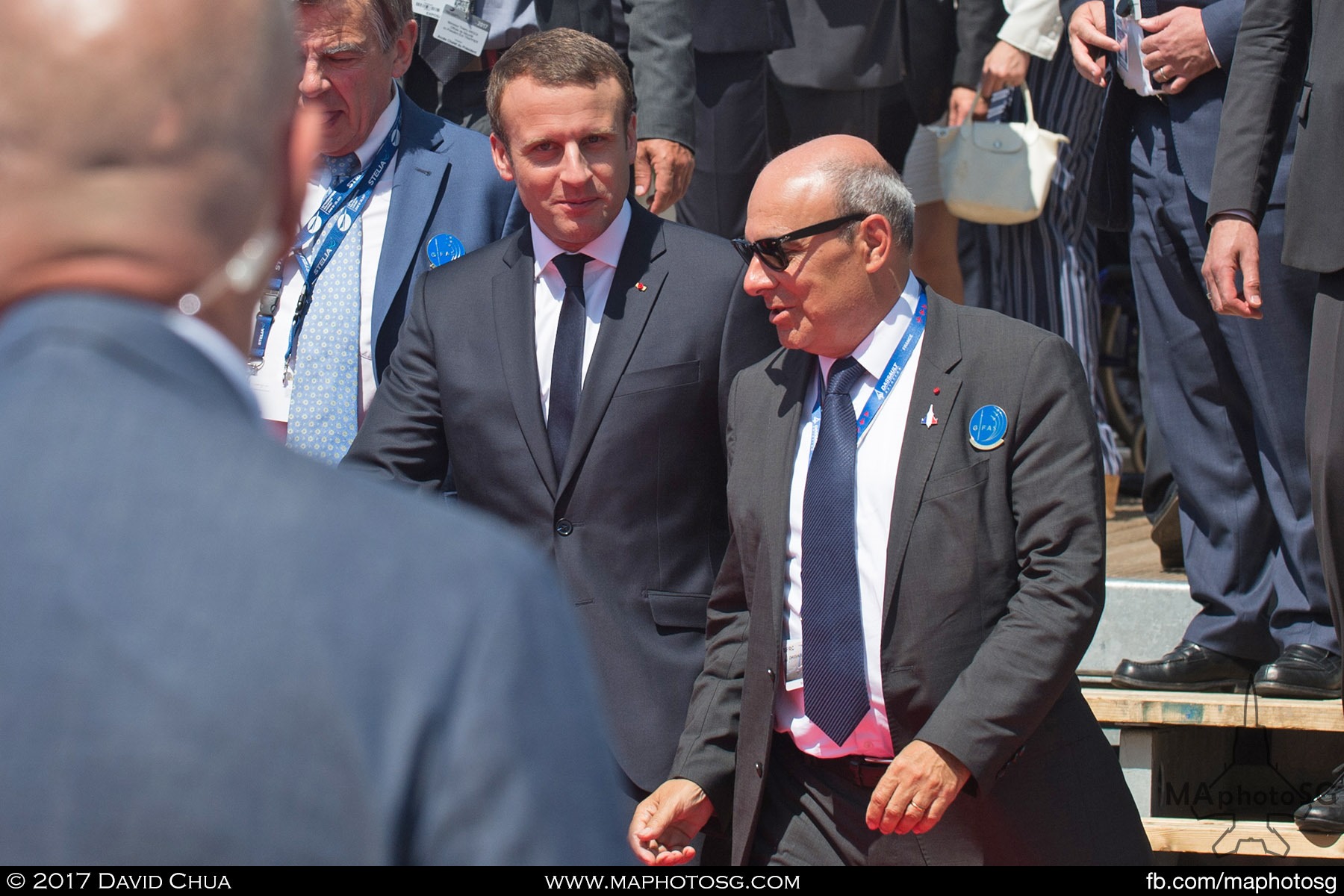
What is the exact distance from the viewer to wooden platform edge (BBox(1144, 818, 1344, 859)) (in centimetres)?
360

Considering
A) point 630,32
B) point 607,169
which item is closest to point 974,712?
point 607,169

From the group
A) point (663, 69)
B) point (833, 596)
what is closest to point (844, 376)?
point (833, 596)

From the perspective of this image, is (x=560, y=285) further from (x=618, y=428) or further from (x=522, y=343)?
(x=618, y=428)

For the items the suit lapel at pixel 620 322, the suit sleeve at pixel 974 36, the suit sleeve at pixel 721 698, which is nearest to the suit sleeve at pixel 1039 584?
the suit sleeve at pixel 721 698

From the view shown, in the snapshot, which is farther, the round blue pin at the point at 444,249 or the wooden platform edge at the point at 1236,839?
the round blue pin at the point at 444,249

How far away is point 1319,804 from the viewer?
3.57 m

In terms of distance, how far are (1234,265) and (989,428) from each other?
2.59 feet

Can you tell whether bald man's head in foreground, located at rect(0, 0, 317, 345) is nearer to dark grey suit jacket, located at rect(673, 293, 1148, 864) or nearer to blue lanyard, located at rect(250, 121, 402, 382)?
dark grey suit jacket, located at rect(673, 293, 1148, 864)

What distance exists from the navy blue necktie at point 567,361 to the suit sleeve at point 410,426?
289 mm

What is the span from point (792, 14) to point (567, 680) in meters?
4.45

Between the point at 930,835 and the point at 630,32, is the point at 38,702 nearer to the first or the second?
the point at 930,835

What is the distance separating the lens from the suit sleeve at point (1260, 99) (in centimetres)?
322

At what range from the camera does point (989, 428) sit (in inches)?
114

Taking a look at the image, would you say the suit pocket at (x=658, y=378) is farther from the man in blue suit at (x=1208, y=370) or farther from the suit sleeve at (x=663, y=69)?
the man in blue suit at (x=1208, y=370)
